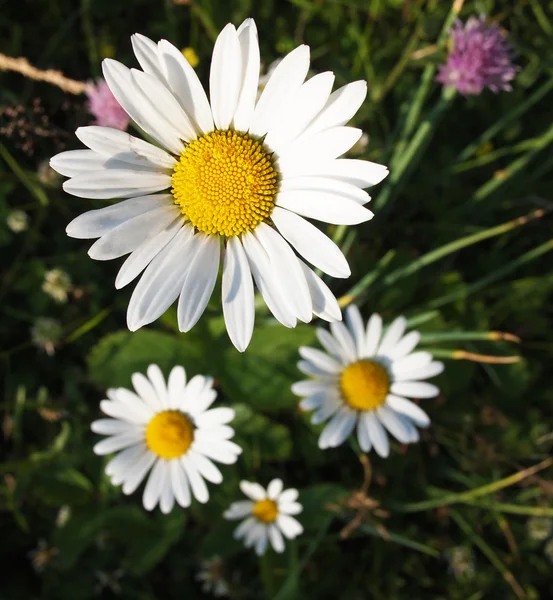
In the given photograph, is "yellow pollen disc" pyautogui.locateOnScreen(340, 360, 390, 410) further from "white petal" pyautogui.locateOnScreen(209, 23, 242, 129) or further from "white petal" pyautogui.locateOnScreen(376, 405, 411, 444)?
"white petal" pyautogui.locateOnScreen(209, 23, 242, 129)

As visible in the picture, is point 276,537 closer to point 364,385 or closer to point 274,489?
point 274,489

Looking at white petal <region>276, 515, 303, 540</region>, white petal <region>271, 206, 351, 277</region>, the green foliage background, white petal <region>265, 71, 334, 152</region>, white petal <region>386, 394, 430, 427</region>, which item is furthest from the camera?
the green foliage background

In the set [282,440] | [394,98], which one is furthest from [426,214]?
[282,440]

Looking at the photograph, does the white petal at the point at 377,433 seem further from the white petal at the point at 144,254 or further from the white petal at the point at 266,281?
the white petal at the point at 144,254

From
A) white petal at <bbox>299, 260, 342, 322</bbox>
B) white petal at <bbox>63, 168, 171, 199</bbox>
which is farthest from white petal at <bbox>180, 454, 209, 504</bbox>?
white petal at <bbox>63, 168, 171, 199</bbox>

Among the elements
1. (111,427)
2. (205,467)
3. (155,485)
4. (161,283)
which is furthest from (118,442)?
(161,283)
